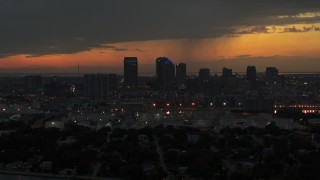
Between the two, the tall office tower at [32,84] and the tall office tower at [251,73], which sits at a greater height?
the tall office tower at [251,73]

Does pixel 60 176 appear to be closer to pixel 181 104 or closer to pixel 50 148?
pixel 50 148

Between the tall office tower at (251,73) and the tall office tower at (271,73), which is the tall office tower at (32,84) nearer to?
the tall office tower at (251,73)

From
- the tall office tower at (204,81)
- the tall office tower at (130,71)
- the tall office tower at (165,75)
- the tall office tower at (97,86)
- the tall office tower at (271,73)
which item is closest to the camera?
the tall office tower at (97,86)

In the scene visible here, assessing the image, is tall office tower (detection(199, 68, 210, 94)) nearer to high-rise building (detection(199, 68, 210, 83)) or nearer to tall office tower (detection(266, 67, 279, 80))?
high-rise building (detection(199, 68, 210, 83))

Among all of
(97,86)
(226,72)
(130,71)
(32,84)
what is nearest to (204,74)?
(226,72)

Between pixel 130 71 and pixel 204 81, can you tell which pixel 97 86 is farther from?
pixel 204 81

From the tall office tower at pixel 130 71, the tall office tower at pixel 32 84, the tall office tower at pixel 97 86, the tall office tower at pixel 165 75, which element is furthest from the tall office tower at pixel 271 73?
the tall office tower at pixel 32 84

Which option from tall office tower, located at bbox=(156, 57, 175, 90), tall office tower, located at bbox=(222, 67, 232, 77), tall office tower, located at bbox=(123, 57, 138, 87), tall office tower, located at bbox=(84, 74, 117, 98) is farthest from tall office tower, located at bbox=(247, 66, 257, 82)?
tall office tower, located at bbox=(84, 74, 117, 98)

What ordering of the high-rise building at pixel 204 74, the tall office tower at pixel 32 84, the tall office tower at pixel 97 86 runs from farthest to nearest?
1. the tall office tower at pixel 32 84
2. the high-rise building at pixel 204 74
3. the tall office tower at pixel 97 86

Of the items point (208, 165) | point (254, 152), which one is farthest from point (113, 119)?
point (208, 165)
